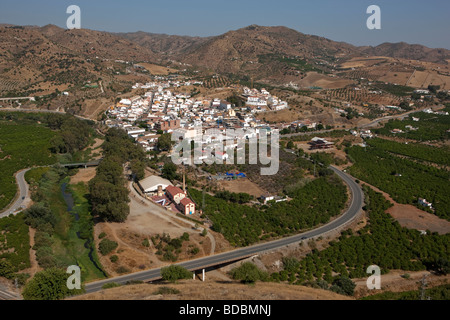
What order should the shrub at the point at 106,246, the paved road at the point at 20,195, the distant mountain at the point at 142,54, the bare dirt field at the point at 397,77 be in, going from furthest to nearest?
1. the bare dirt field at the point at 397,77
2. the distant mountain at the point at 142,54
3. the paved road at the point at 20,195
4. the shrub at the point at 106,246

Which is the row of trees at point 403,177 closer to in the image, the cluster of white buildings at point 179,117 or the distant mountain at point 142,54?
the cluster of white buildings at point 179,117

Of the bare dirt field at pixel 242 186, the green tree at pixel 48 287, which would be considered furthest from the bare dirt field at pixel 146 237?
the bare dirt field at pixel 242 186

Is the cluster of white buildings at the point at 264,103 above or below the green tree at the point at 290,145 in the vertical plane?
above

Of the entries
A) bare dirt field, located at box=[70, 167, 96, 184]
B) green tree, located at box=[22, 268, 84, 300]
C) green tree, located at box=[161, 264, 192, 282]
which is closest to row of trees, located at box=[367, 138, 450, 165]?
green tree, located at box=[161, 264, 192, 282]

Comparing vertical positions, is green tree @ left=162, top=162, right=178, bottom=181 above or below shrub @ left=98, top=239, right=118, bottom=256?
above

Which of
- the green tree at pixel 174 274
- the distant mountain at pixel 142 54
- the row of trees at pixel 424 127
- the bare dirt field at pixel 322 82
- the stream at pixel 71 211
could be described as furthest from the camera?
the bare dirt field at pixel 322 82

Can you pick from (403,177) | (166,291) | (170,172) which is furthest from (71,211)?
(403,177)

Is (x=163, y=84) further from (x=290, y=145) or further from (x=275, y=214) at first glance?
(x=275, y=214)

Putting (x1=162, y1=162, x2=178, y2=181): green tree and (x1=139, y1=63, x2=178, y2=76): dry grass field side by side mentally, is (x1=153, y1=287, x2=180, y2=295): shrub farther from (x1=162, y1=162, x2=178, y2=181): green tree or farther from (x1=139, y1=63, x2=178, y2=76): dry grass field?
(x1=139, y1=63, x2=178, y2=76): dry grass field
